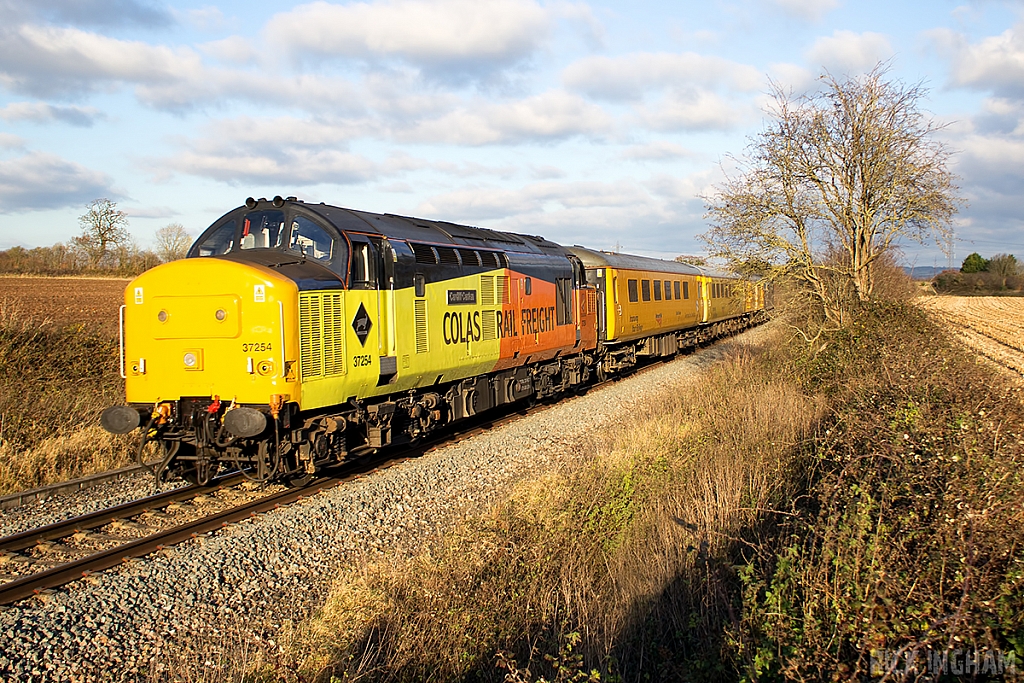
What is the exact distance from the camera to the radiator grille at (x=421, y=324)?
10.0m

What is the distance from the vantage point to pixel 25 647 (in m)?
5.11

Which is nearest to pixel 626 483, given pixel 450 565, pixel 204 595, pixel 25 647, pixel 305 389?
pixel 450 565

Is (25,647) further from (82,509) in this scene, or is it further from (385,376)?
(385,376)

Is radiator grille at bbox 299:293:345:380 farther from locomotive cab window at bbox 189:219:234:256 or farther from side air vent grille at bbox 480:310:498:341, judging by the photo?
side air vent grille at bbox 480:310:498:341

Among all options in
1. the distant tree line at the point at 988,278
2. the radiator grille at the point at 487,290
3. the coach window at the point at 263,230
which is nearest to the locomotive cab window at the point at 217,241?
the coach window at the point at 263,230

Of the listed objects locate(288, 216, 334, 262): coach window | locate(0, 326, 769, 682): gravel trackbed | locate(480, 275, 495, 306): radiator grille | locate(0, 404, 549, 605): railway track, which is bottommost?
locate(0, 326, 769, 682): gravel trackbed

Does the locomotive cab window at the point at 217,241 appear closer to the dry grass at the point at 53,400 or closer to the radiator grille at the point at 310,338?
the radiator grille at the point at 310,338

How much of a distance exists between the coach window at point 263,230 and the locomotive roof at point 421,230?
0.34 m

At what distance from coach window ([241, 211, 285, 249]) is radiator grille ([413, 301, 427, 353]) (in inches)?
80.4

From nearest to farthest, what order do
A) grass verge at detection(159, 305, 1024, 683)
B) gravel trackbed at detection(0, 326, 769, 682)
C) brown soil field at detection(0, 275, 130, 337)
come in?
grass verge at detection(159, 305, 1024, 683), gravel trackbed at detection(0, 326, 769, 682), brown soil field at detection(0, 275, 130, 337)

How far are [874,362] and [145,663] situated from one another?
38.7ft

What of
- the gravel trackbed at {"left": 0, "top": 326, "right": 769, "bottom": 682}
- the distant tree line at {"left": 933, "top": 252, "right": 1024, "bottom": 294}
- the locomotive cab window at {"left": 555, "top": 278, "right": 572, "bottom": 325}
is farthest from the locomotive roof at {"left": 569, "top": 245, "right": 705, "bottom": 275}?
the distant tree line at {"left": 933, "top": 252, "right": 1024, "bottom": 294}

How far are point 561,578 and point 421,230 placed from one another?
247 inches

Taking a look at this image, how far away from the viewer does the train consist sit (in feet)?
26.1
